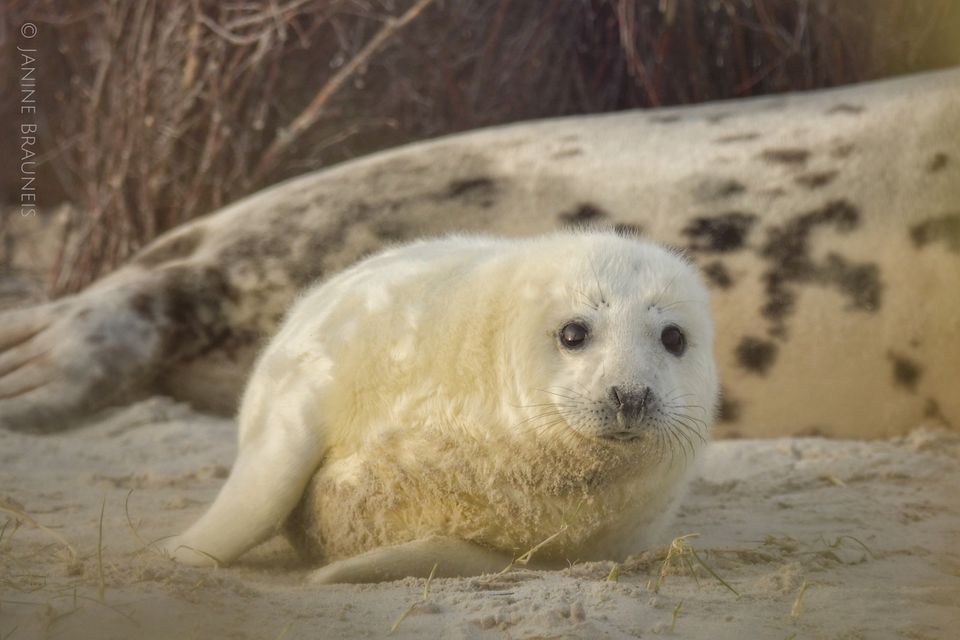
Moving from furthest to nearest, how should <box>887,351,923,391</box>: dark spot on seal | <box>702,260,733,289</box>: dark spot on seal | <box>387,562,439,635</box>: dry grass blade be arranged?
<box>702,260,733,289</box>: dark spot on seal < <box>887,351,923,391</box>: dark spot on seal < <box>387,562,439,635</box>: dry grass blade

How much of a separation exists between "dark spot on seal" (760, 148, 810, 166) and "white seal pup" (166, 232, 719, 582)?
60.6 inches

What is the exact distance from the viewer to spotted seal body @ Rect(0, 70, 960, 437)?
346 cm

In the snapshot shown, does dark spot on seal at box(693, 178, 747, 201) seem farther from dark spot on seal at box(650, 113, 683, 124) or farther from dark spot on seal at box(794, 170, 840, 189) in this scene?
dark spot on seal at box(650, 113, 683, 124)

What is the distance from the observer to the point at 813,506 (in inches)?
110

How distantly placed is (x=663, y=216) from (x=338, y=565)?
2009 mm

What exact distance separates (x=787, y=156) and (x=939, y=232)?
20.3 inches

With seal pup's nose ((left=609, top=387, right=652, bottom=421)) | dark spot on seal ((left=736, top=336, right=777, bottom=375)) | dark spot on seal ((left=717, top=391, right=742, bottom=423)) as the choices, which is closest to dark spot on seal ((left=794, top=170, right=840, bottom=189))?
dark spot on seal ((left=736, top=336, right=777, bottom=375))

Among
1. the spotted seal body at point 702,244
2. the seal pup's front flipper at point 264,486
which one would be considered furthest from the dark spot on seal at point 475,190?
the seal pup's front flipper at point 264,486

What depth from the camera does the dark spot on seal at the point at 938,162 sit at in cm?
359

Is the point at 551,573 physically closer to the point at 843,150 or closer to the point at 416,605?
the point at 416,605

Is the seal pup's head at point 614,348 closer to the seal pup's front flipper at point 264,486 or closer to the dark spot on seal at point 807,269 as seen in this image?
the seal pup's front flipper at point 264,486

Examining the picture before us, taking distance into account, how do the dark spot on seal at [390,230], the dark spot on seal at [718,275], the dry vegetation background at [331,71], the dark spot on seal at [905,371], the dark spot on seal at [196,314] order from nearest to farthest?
the dark spot on seal at [905,371] → the dark spot on seal at [718,275] → the dark spot on seal at [196,314] → the dark spot on seal at [390,230] → the dry vegetation background at [331,71]

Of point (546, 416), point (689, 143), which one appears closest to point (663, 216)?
point (689, 143)

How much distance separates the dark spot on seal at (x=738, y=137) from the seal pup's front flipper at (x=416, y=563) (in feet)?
6.94
